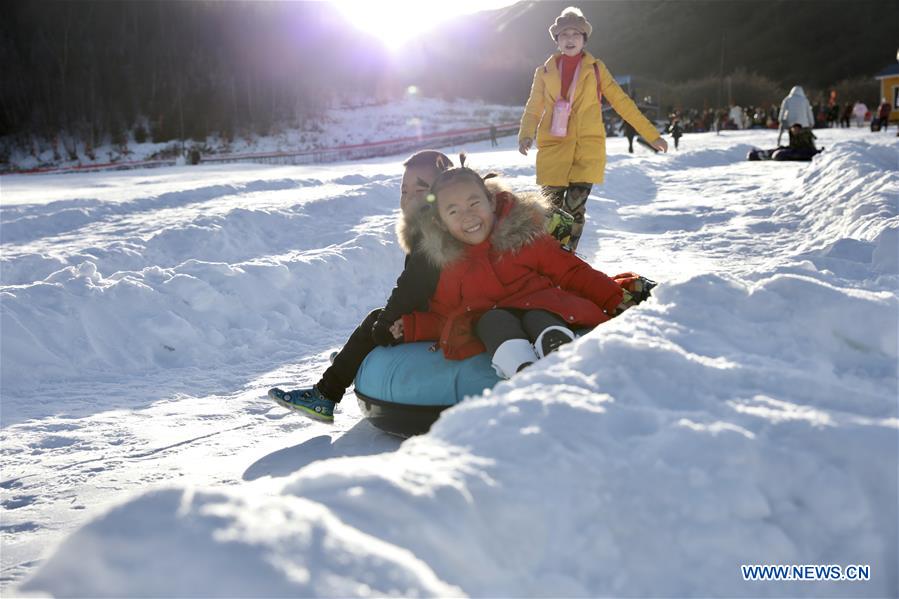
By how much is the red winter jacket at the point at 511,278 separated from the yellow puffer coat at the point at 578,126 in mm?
2450

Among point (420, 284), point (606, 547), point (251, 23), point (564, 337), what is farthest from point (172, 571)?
point (251, 23)

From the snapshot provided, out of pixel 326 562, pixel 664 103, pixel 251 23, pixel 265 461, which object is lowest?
pixel 265 461

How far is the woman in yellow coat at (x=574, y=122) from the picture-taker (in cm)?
554

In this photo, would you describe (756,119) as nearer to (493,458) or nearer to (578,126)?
(578,126)

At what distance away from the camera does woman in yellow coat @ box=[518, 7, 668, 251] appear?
18.2 feet

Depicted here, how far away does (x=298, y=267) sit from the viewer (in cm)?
615

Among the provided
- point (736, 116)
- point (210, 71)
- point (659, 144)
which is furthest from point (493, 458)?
point (210, 71)

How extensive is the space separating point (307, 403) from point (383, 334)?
481 mm

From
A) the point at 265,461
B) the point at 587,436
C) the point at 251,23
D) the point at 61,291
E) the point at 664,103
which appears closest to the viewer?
the point at 587,436

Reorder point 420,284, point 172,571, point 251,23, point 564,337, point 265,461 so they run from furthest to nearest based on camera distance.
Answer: point 251,23
point 420,284
point 265,461
point 564,337
point 172,571

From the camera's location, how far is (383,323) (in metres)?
3.49

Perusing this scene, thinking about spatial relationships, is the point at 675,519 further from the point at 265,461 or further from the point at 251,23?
the point at 251,23

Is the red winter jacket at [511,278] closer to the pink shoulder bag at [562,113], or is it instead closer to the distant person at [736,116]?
the pink shoulder bag at [562,113]

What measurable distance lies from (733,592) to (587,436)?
0.40 meters
